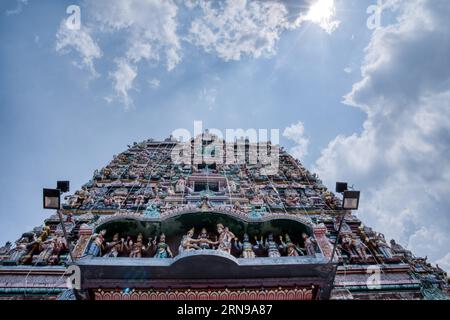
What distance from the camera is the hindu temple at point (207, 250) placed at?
754cm

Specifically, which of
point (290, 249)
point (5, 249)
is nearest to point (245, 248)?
point (290, 249)

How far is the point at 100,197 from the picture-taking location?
13.8 metres

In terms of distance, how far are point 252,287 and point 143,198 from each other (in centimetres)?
728

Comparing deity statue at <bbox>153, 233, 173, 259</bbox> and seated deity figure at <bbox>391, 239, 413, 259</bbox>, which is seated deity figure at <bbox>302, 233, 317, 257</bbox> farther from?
deity statue at <bbox>153, 233, 173, 259</bbox>

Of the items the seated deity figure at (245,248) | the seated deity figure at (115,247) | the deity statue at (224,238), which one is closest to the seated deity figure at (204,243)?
the deity statue at (224,238)

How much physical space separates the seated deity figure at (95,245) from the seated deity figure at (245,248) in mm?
3717

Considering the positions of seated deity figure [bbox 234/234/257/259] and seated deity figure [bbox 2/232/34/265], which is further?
seated deity figure [bbox 2/232/34/265]

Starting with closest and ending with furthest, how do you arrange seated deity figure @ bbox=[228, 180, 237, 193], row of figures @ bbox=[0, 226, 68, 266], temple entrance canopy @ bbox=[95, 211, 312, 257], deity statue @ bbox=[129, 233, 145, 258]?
deity statue @ bbox=[129, 233, 145, 258] < row of figures @ bbox=[0, 226, 68, 266] < temple entrance canopy @ bbox=[95, 211, 312, 257] < seated deity figure @ bbox=[228, 180, 237, 193]

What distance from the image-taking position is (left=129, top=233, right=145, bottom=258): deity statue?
8.95 meters

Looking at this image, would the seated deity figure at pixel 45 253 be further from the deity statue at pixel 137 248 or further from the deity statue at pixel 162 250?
the deity statue at pixel 162 250

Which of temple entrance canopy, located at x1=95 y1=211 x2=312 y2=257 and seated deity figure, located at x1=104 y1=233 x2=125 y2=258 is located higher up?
temple entrance canopy, located at x1=95 y1=211 x2=312 y2=257

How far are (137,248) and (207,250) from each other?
2.69 metres

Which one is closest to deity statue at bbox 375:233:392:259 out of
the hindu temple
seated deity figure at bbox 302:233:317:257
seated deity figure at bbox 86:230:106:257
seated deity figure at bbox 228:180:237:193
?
the hindu temple

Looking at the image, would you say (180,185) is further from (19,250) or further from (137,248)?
(19,250)
